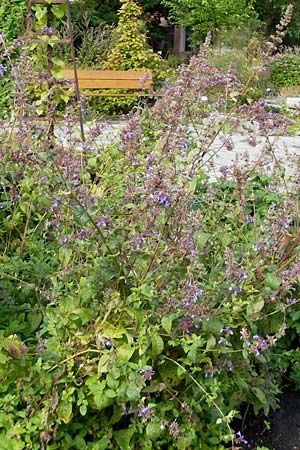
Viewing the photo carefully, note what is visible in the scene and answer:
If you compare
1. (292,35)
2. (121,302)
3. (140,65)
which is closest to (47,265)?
(121,302)

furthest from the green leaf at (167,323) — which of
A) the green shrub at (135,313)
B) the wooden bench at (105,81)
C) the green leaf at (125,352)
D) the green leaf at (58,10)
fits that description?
the wooden bench at (105,81)

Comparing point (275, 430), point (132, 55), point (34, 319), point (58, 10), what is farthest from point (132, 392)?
point (132, 55)

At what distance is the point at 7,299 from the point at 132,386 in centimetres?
61

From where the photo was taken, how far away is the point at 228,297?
6.68 feet

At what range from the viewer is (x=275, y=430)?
2562mm

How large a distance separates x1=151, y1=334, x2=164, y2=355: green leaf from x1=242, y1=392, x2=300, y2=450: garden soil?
80 centimetres

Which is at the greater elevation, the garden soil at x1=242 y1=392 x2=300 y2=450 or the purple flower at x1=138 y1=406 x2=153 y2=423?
the purple flower at x1=138 y1=406 x2=153 y2=423

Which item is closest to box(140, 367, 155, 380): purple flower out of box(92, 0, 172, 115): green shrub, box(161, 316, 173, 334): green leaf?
box(161, 316, 173, 334): green leaf

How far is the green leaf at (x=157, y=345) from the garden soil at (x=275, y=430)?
2.62 feet

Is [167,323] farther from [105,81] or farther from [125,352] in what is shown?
[105,81]

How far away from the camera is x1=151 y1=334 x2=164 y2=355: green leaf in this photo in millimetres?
1836

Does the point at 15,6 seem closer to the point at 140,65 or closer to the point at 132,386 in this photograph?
the point at 140,65

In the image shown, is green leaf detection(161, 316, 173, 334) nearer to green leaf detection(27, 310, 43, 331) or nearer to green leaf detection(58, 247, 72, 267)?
green leaf detection(58, 247, 72, 267)

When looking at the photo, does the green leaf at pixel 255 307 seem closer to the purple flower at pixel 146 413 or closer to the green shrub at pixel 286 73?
the purple flower at pixel 146 413
